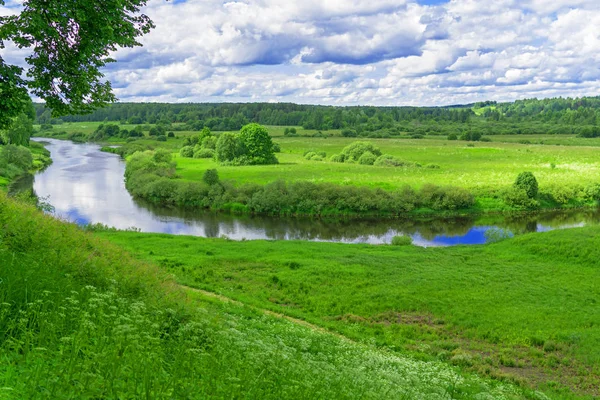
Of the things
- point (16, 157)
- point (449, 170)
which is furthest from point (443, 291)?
point (16, 157)

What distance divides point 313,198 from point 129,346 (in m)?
56.3

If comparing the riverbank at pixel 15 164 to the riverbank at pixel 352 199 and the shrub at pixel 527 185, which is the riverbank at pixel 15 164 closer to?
the riverbank at pixel 352 199

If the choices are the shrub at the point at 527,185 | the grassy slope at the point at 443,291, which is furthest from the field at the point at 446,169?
the grassy slope at the point at 443,291

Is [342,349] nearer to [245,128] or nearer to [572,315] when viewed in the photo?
[572,315]

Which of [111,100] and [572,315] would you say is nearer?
[111,100]

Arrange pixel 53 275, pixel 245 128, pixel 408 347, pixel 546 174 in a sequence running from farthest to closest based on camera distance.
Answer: pixel 245 128 < pixel 546 174 < pixel 408 347 < pixel 53 275

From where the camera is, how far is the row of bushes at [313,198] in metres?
60.9

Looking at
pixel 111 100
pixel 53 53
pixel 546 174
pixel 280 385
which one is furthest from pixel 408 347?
pixel 546 174

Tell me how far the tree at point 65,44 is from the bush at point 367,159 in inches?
3372

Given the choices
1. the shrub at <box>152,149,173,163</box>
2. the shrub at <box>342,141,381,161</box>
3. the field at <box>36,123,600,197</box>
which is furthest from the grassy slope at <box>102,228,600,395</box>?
the shrub at <box>342,141,381,161</box>

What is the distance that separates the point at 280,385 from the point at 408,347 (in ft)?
36.4

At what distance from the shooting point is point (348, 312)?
20625mm

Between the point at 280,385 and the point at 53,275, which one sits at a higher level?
the point at 53,275

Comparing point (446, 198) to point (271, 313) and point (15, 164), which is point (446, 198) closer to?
point (271, 313)
